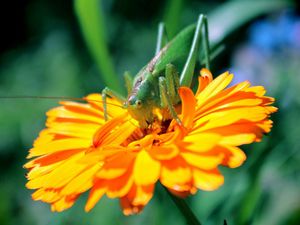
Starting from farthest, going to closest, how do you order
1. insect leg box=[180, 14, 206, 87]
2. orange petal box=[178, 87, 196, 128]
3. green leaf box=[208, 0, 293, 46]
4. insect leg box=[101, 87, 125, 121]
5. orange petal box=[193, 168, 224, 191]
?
1. green leaf box=[208, 0, 293, 46]
2. insect leg box=[180, 14, 206, 87]
3. insect leg box=[101, 87, 125, 121]
4. orange petal box=[178, 87, 196, 128]
5. orange petal box=[193, 168, 224, 191]

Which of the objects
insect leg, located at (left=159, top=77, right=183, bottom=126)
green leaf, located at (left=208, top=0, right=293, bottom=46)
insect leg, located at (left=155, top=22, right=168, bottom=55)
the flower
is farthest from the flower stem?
green leaf, located at (left=208, top=0, right=293, bottom=46)

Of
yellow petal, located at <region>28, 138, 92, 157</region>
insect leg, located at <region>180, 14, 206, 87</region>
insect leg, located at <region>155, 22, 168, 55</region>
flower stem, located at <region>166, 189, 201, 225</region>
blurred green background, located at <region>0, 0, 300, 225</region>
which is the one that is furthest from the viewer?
insect leg, located at <region>155, 22, 168, 55</region>

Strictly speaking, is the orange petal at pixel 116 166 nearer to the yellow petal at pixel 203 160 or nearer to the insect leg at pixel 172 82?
the yellow petal at pixel 203 160

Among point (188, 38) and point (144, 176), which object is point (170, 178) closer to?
point (144, 176)

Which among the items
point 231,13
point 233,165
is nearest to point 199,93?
point 233,165

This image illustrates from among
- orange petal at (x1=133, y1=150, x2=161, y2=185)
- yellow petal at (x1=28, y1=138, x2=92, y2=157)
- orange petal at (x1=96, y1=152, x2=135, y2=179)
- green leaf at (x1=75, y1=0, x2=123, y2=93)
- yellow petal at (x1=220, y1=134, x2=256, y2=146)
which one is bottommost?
yellow petal at (x1=220, y1=134, x2=256, y2=146)

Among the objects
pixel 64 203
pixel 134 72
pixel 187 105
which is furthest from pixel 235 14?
pixel 64 203

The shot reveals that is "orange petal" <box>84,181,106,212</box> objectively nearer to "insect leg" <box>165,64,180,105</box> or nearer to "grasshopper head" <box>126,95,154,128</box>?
"grasshopper head" <box>126,95,154,128</box>

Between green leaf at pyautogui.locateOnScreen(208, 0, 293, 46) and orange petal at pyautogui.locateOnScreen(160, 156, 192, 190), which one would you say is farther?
green leaf at pyautogui.locateOnScreen(208, 0, 293, 46)
